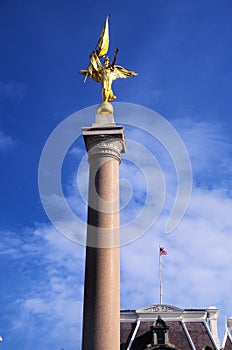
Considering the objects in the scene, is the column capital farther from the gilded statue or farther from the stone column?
the gilded statue

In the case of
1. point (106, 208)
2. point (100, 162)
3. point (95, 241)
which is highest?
point (100, 162)

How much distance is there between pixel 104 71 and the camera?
83.0 ft

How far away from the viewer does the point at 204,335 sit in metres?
44.0

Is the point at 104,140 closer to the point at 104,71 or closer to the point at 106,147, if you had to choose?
the point at 106,147

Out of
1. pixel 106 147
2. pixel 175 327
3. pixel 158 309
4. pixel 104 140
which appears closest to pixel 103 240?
pixel 106 147

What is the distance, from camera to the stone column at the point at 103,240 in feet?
64.9

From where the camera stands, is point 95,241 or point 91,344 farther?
point 95,241

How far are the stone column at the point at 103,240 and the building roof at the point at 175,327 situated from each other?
79.0ft

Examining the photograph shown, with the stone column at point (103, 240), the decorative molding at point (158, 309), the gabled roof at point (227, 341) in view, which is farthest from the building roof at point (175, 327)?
the stone column at point (103, 240)

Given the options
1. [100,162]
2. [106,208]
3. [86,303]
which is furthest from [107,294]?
[100,162]

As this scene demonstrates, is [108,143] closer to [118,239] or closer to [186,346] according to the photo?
[118,239]

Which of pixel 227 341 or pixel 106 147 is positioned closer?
pixel 106 147

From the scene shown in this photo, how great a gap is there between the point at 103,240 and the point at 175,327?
26.4 metres

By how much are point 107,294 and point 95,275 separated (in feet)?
3.17
